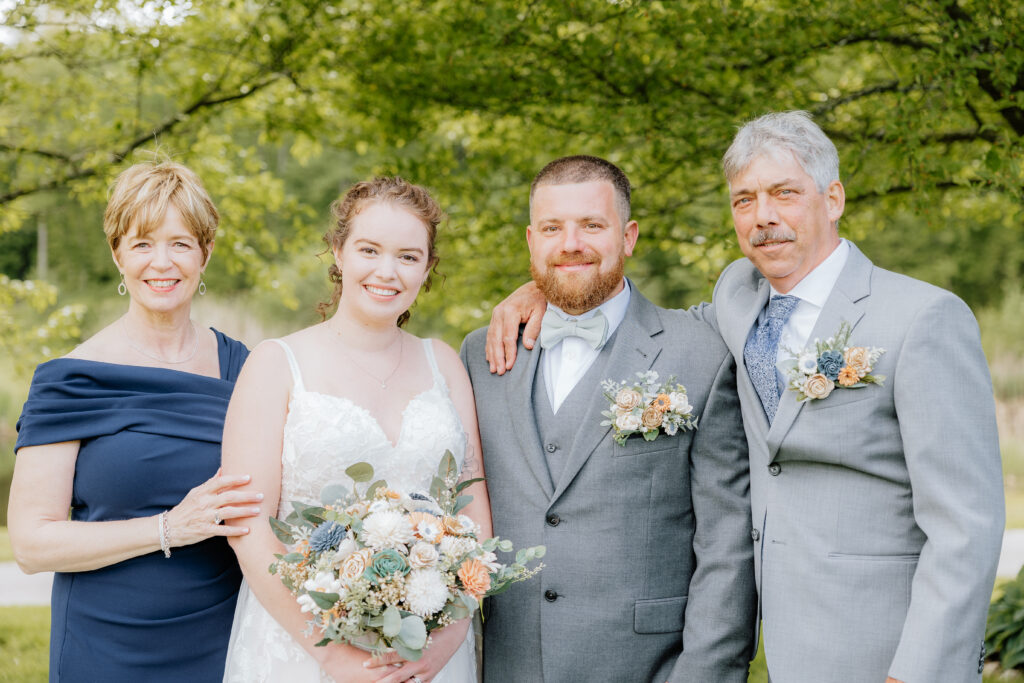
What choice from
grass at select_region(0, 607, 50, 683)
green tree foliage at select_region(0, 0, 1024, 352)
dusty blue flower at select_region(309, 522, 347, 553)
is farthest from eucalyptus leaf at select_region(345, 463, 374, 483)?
grass at select_region(0, 607, 50, 683)

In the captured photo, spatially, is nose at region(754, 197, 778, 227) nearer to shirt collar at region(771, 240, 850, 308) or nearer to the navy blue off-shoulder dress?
shirt collar at region(771, 240, 850, 308)

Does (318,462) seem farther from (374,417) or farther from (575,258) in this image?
(575,258)

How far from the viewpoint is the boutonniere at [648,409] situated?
2969 mm

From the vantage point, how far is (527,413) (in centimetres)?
314

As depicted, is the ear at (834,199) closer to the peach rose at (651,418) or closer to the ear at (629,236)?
the ear at (629,236)

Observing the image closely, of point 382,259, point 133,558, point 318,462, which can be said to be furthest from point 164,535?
point 382,259

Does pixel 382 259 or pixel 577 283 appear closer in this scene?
pixel 382 259

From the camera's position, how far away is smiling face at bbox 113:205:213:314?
3.30 meters

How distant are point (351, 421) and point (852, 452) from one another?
1.55 meters

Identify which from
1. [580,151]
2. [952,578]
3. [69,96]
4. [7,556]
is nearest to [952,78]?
[580,151]

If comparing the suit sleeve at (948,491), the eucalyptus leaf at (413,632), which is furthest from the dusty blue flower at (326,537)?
the suit sleeve at (948,491)

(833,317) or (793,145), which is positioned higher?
(793,145)

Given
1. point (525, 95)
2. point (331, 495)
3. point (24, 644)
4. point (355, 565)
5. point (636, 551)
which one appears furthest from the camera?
point (24, 644)

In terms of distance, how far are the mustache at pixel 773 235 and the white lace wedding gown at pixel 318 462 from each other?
1.20 meters
